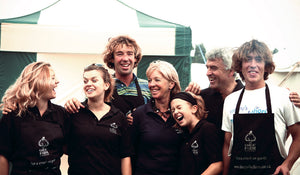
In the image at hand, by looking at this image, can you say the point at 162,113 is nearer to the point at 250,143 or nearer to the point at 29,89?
the point at 250,143

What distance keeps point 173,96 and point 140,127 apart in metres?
0.44

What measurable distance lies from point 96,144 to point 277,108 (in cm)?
136

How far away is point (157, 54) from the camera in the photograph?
574 cm

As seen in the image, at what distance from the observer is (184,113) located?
9.56 feet

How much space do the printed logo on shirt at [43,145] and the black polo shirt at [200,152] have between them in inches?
40.3

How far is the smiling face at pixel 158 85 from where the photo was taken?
3.04 meters

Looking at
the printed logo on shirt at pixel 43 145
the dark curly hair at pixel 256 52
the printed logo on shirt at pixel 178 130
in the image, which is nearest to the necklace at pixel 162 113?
the printed logo on shirt at pixel 178 130

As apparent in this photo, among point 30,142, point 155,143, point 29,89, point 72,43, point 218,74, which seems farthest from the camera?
point 72,43

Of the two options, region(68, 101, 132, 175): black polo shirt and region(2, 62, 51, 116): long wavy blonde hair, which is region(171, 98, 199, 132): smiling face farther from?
region(2, 62, 51, 116): long wavy blonde hair

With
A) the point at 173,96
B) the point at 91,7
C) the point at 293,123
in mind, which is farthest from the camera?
the point at 91,7

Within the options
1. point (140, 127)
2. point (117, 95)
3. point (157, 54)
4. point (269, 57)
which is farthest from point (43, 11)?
point (269, 57)

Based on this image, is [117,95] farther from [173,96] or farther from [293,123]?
[293,123]

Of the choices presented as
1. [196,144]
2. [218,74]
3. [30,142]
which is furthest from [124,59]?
[30,142]

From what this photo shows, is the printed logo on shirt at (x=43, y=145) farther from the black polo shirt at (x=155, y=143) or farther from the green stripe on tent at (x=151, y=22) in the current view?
the green stripe on tent at (x=151, y=22)
